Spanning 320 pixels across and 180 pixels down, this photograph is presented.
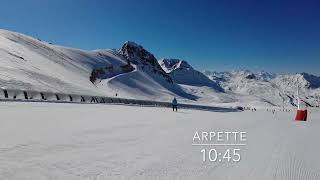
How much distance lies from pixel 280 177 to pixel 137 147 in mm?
3421

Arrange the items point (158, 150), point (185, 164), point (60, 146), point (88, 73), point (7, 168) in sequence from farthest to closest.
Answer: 1. point (88, 73)
2. point (158, 150)
3. point (60, 146)
4. point (185, 164)
5. point (7, 168)

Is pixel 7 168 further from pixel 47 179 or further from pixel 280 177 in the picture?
pixel 280 177

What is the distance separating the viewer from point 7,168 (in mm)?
5625

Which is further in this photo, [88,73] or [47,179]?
[88,73]

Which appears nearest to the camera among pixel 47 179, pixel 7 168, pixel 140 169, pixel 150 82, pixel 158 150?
pixel 47 179

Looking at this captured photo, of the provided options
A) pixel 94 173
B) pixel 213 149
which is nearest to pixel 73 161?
pixel 94 173

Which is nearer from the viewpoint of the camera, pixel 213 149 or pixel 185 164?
pixel 185 164

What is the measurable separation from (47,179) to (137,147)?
11.1 feet

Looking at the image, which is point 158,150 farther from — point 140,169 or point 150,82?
point 150,82

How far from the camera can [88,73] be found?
453 feet

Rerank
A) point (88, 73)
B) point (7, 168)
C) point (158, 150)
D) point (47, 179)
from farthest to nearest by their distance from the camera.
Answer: point (88, 73)
point (158, 150)
point (7, 168)
point (47, 179)

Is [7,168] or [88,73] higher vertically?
[88,73]

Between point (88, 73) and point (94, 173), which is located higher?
point (88, 73)

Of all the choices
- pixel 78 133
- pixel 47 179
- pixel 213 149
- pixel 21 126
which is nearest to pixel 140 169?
pixel 47 179
